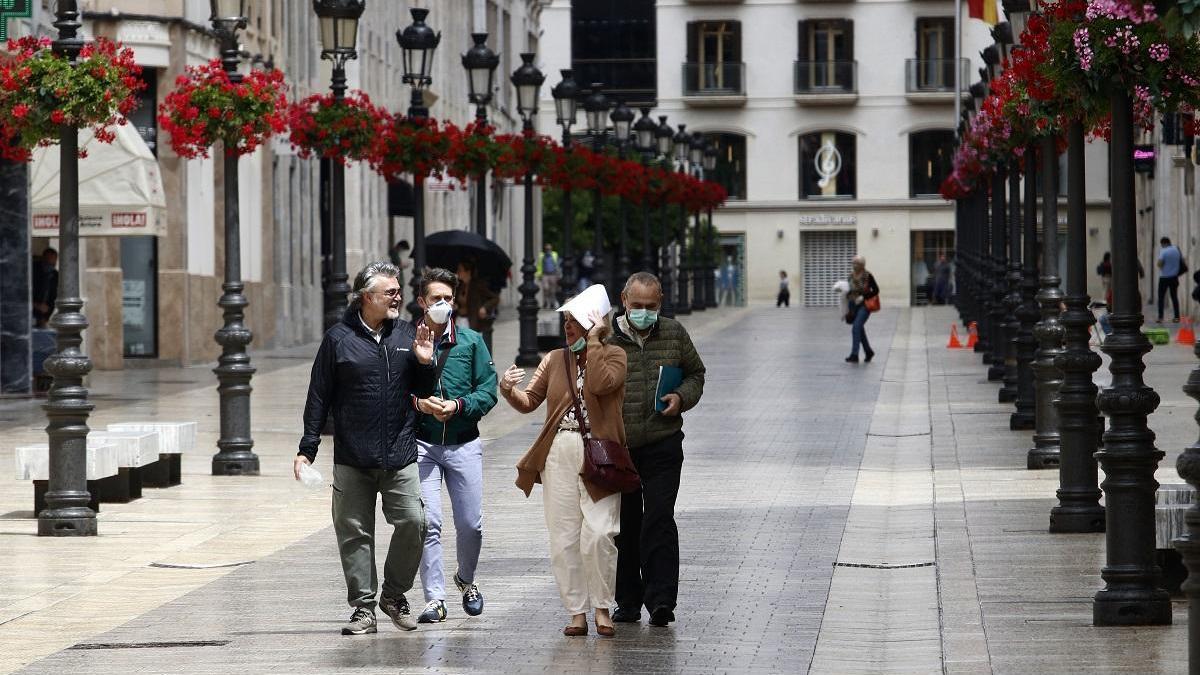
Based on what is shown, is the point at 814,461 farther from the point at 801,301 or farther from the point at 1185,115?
the point at 801,301

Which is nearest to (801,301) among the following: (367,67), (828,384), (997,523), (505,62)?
(505,62)

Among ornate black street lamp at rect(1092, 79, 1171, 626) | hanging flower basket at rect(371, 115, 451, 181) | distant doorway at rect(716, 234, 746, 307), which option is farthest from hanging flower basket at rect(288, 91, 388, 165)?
distant doorway at rect(716, 234, 746, 307)

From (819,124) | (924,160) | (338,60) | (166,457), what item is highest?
(819,124)

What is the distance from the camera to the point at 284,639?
10742 mm

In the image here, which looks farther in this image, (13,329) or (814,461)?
(13,329)

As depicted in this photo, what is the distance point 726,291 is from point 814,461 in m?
63.8

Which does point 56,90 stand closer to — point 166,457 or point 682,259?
point 166,457

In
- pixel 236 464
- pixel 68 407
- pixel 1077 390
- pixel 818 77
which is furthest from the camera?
pixel 818 77

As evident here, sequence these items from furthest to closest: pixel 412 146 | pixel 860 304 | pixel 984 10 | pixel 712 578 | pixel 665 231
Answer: pixel 665 231, pixel 984 10, pixel 860 304, pixel 412 146, pixel 712 578

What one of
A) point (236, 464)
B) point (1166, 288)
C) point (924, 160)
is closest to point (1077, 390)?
point (236, 464)

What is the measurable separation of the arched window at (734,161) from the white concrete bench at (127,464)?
68.8m

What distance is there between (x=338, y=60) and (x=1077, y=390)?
10.4 m

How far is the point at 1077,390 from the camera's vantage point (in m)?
13.6

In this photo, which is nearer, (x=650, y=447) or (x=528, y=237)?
(x=650, y=447)
